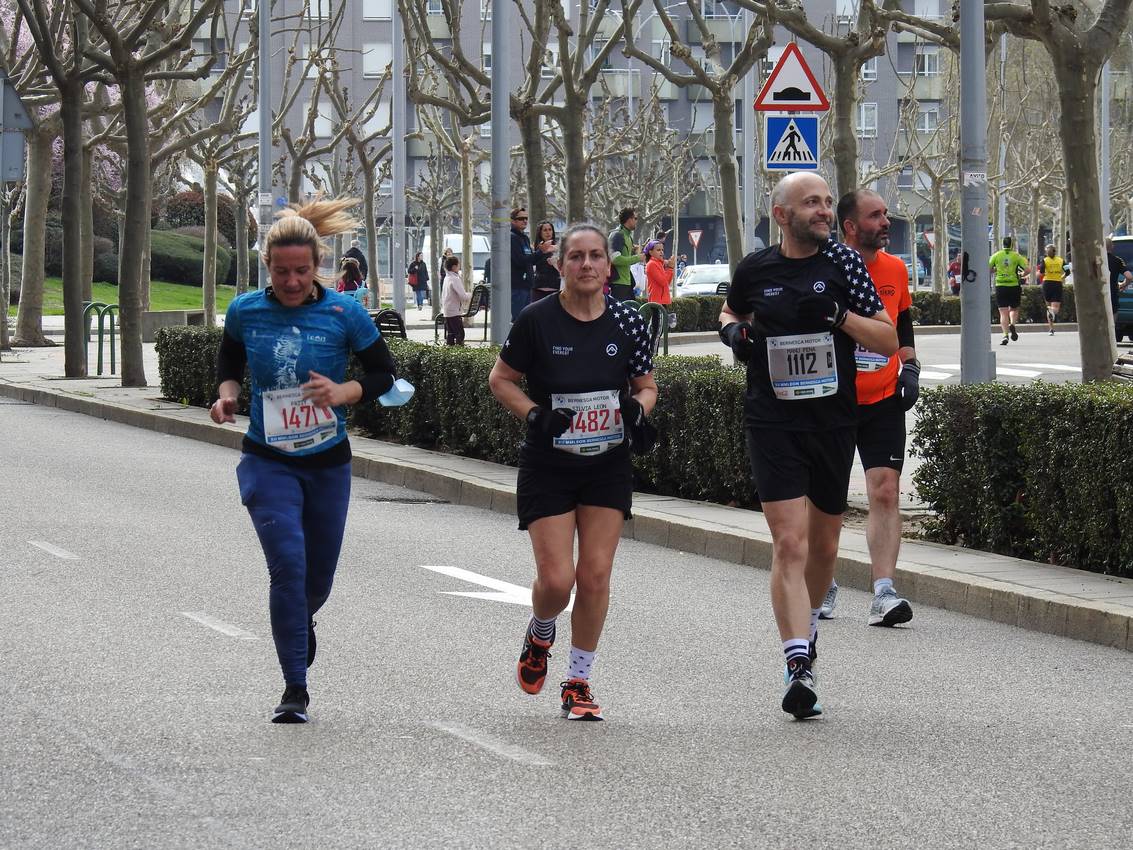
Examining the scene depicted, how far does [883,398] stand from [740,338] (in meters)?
1.77

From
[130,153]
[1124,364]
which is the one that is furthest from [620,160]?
[1124,364]

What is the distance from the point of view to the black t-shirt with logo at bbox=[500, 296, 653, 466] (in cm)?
689

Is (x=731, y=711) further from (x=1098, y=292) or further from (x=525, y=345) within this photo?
(x=1098, y=292)

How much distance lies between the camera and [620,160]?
81.4 metres

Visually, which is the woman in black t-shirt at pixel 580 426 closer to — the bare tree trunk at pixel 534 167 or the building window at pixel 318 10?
the bare tree trunk at pixel 534 167

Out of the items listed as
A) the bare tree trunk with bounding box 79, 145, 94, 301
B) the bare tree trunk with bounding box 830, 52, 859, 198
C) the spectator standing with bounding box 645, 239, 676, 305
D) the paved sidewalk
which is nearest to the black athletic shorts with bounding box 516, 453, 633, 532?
the paved sidewalk

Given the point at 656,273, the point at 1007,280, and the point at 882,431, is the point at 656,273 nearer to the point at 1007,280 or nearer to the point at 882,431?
the point at 1007,280

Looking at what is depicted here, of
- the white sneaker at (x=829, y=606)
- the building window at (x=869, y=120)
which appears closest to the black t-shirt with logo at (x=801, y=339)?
the white sneaker at (x=829, y=606)

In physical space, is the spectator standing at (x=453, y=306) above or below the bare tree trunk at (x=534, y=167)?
below

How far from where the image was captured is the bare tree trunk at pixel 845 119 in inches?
831

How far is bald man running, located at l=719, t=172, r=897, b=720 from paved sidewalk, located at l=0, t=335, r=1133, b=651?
1.93m

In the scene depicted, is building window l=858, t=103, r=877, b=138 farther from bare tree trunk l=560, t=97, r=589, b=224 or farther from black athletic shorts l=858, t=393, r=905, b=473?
black athletic shorts l=858, t=393, r=905, b=473

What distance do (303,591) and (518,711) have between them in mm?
863

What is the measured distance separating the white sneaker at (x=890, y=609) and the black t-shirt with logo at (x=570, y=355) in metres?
2.46
